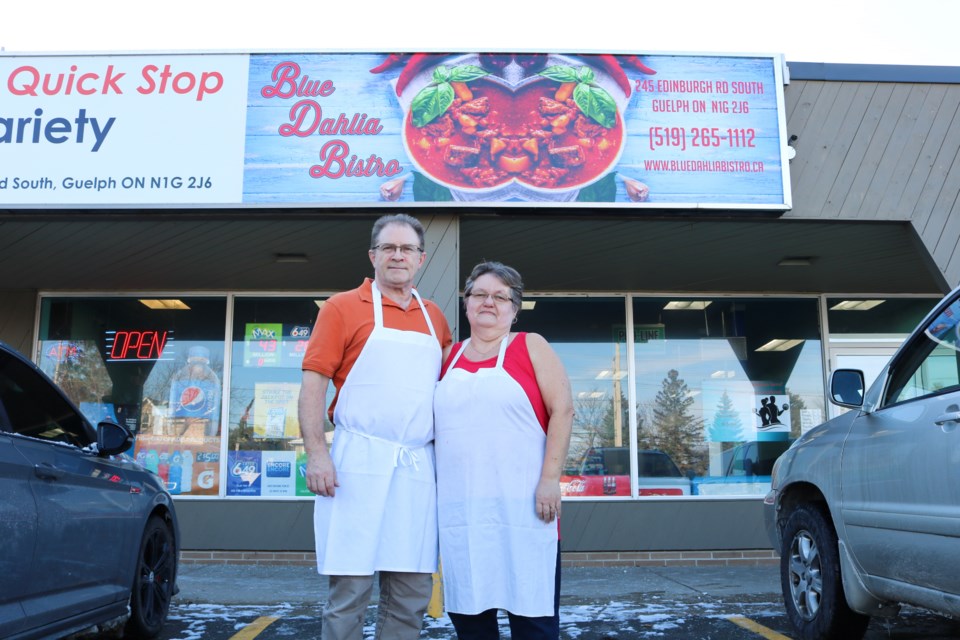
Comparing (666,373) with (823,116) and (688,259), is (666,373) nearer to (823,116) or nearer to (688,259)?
(688,259)

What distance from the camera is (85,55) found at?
6.68 m

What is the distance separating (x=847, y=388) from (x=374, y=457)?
2500 mm

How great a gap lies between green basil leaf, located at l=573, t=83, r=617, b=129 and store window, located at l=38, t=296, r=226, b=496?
Answer: 15.4ft

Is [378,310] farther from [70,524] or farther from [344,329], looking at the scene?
[70,524]

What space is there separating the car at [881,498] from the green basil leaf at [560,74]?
3402mm

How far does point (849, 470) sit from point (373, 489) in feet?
7.85

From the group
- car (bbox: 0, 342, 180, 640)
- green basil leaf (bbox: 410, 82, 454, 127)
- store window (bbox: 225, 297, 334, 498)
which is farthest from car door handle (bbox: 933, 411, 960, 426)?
store window (bbox: 225, 297, 334, 498)

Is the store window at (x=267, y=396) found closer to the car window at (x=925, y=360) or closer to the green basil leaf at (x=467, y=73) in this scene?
the green basil leaf at (x=467, y=73)

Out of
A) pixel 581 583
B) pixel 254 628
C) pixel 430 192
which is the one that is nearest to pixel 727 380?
pixel 581 583

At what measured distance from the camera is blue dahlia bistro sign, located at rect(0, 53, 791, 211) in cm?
648

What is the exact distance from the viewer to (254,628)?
5086mm

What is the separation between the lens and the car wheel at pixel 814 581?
414cm

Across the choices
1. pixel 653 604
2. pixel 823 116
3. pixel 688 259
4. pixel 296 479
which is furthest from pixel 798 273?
pixel 296 479

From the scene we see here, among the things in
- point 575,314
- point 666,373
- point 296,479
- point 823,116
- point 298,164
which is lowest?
point 296,479
